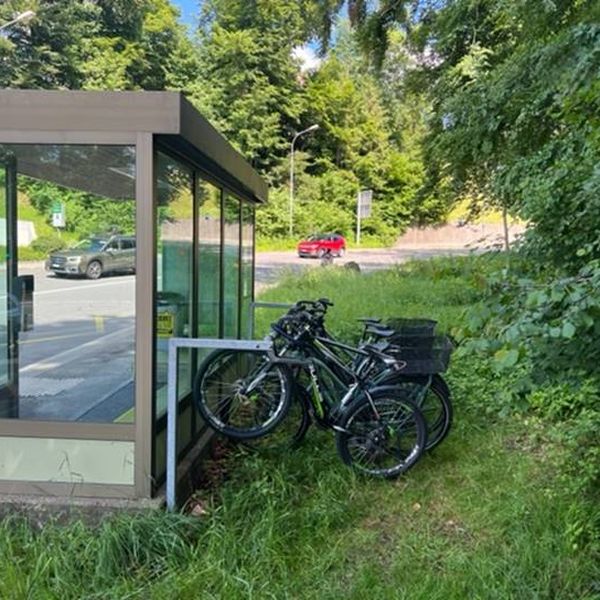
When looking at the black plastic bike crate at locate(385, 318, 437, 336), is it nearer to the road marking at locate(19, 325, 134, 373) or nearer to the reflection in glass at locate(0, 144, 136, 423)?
the reflection in glass at locate(0, 144, 136, 423)

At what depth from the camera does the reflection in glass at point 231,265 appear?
4682mm

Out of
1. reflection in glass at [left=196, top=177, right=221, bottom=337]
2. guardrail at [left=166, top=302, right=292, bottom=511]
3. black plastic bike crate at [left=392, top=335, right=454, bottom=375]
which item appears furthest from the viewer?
reflection in glass at [left=196, top=177, right=221, bottom=337]

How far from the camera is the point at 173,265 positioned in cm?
334

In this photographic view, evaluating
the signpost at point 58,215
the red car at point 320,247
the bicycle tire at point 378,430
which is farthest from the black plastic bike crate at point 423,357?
the red car at point 320,247

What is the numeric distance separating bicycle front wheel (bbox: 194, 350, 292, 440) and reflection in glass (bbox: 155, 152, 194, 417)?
14cm

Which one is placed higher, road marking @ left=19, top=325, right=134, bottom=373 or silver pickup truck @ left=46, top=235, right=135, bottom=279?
silver pickup truck @ left=46, top=235, right=135, bottom=279

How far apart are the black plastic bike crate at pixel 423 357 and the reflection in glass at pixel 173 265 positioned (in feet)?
3.89

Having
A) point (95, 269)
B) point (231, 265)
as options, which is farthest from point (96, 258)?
point (231, 265)

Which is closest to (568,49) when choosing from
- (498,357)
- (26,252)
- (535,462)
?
(535,462)

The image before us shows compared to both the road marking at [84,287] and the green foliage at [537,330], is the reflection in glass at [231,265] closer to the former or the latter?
the road marking at [84,287]

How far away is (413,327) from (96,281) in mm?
1839

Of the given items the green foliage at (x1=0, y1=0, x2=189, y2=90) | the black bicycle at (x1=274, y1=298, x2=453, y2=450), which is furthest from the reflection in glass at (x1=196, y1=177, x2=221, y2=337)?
the green foliage at (x1=0, y1=0, x2=189, y2=90)

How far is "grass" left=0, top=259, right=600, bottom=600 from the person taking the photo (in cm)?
225

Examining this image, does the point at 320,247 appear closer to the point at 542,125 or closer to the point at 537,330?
the point at 542,125
